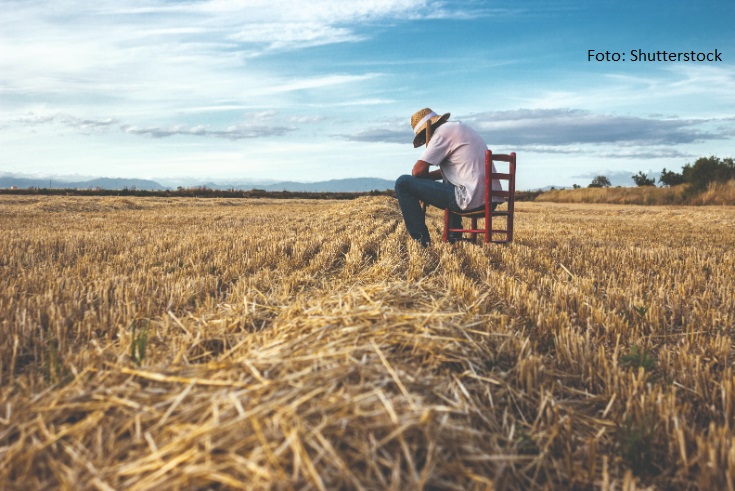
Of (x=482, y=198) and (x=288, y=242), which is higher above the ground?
(x=482, y=198)

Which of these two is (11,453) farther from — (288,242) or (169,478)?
(288,242)

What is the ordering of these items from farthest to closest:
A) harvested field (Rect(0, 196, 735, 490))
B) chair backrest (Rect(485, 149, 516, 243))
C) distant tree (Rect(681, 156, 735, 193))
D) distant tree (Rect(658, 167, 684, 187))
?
distant tree (Rect(658, 167, 684, 187)), distant tree (Rect(681, 156, 735, 193)), chair backrest (Rect(485, 149, 516, 243)), harvested field (Rect(0, 196, 735, 490))

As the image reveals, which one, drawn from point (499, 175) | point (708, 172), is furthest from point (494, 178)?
point (708, 172)

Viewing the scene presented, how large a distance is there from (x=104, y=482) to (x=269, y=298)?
214cm

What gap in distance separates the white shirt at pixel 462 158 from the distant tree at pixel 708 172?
26142 mm

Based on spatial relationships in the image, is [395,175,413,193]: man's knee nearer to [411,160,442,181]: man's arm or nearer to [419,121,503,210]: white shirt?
[411,160,442,181]: man's arm

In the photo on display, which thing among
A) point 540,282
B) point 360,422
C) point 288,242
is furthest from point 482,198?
point 360,422

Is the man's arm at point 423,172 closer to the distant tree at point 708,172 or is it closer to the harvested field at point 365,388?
the harvested field at point 365,388

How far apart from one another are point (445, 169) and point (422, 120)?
0.70 meters

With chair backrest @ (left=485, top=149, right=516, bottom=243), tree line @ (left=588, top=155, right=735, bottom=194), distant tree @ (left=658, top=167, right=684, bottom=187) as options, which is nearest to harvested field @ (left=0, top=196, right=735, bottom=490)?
chair backrest @ (left=485, top=149, right=516, bottom=243)

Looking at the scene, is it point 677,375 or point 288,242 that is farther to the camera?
point 288,242

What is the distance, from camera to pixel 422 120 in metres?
6.61

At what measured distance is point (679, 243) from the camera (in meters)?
8.83

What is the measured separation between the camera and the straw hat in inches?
257
